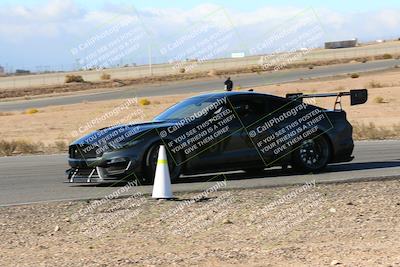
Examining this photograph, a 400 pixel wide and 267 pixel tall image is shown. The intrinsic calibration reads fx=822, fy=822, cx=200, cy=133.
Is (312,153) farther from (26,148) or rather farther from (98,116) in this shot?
(98,116)

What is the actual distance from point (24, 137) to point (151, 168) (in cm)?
1885

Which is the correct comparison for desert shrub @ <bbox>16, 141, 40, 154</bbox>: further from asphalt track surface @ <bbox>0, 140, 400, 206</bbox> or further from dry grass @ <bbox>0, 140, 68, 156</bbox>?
asphalt track surface @ <bbox>0, 140, 400, 206</bbox>

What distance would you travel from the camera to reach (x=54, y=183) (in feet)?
46.4

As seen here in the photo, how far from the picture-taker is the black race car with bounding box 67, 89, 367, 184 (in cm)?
1307

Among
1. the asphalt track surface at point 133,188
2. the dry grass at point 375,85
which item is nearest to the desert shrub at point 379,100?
the dry grass at point 375,85

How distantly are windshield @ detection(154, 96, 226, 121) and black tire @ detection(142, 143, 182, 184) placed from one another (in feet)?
2.80

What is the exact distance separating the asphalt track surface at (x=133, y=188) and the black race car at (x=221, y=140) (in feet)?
0.86

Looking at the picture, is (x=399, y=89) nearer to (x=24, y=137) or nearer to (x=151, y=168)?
(x=24, y=137)

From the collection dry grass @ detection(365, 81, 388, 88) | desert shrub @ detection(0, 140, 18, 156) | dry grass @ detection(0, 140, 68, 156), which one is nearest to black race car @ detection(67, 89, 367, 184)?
dry grass @ detection(0, 140, 68, 156)

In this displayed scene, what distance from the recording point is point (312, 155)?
14.8m

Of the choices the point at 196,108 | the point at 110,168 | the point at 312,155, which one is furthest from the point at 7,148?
the point at 312,155

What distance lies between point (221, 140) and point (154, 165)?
130 centimetres

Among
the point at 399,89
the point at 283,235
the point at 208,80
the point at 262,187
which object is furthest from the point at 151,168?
the point at 208,80

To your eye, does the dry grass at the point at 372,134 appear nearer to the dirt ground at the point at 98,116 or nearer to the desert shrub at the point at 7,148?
the dirt ground at the point at 98,116
